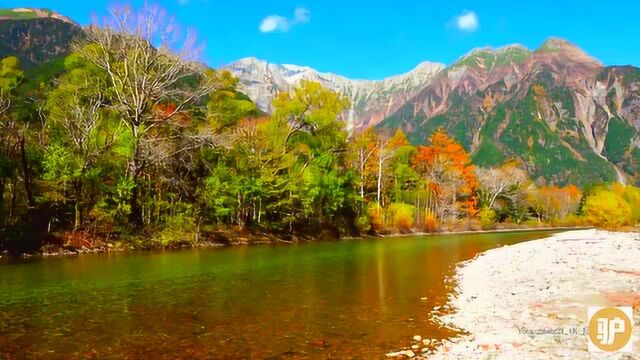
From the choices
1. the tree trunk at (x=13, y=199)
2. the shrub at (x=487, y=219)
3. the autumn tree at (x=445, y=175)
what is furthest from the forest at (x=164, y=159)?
the shrub at (x=487, y=219)

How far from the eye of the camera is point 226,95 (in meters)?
49.3

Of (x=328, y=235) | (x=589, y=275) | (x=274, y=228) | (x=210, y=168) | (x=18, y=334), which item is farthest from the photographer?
(x=328, y=235)

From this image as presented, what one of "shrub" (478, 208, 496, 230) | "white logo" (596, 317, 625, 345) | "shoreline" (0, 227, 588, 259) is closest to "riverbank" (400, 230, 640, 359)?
"white logo" (596, 317, 625, 345)

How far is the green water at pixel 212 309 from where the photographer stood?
10109 millimetres

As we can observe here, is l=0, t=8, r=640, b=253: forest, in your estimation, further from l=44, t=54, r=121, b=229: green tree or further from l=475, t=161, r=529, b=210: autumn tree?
l=475, t=161, r=529, b=210: autumn tree

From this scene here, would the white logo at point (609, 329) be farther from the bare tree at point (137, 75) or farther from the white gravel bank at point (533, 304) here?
the bare tree at point (137, 75)

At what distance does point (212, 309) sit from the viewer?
14.0 metres

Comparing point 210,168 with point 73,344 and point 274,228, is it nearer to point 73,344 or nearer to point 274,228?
point 274,228

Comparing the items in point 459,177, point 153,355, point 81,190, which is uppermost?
point 459,177

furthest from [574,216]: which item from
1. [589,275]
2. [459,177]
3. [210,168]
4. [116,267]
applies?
[116,267]

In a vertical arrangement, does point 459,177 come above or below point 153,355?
above

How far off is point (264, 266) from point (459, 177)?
218 ft

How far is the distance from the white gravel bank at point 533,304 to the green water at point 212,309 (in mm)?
968

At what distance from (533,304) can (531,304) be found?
0.16 feet
